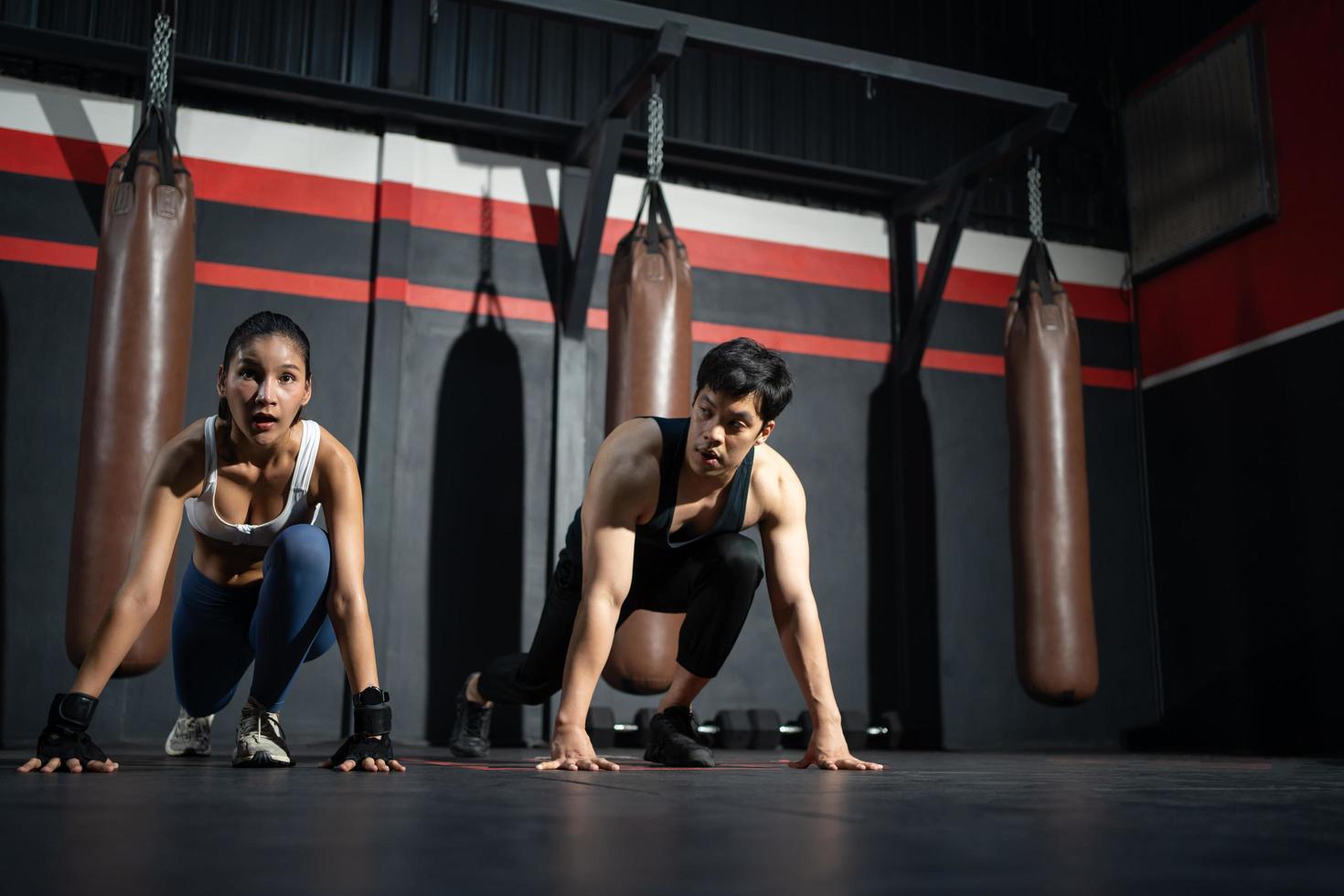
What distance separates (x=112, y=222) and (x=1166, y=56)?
4999mm

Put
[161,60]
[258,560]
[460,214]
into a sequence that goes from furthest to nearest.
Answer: [460,214] → [161,60] → [258,560]

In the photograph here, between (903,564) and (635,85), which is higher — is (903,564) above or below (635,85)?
below

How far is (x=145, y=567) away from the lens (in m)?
2.15

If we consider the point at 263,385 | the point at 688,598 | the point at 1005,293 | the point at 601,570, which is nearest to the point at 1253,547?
the point at 1005,293

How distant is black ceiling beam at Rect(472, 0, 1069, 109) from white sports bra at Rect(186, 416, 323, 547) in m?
2.20

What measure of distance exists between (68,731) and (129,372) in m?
1.73

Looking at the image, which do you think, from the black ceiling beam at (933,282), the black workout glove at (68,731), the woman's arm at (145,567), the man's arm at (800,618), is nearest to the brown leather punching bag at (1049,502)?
the black ceiling beam at (933,282)

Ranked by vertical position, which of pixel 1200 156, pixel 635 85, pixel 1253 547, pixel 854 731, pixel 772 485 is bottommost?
pixel 854 731

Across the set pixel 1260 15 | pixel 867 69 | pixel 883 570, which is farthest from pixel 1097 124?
pixel 883 570

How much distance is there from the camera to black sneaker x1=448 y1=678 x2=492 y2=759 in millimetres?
3297

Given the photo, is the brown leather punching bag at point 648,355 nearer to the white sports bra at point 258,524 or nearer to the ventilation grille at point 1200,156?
the white sports bra at point 258,524

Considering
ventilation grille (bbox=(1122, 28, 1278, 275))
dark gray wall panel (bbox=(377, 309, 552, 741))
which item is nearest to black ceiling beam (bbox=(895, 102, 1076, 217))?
ventilation grille (bbox=(1122, 28, 1278, 275))

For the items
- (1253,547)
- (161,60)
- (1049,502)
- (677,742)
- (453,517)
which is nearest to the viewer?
(677,742)

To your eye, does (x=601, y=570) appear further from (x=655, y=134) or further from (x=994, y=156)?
(x=994, y=156)
